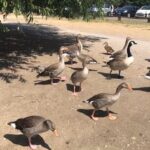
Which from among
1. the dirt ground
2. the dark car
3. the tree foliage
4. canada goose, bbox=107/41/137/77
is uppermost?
the tree foliage

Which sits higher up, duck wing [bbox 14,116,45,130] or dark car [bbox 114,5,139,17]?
duck wing [bbox 14,116,45,130]

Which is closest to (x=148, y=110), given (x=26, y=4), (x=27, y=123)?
(x=27, y=123)

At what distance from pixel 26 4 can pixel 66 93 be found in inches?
155

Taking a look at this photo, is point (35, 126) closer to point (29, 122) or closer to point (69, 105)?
point (29, 122)

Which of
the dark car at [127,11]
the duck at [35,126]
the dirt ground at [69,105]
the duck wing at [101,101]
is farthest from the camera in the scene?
the dark car at [127,11]

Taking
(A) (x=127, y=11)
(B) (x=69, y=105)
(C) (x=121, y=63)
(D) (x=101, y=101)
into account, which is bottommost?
(A) (x=127, y=11)

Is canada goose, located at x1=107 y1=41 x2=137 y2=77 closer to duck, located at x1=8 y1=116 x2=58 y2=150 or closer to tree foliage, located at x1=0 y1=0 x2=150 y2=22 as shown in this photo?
tree foliage, located at x1=0 y1=0 x2=150 y2=22

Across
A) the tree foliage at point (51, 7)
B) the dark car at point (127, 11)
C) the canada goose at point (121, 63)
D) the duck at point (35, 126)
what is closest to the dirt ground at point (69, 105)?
the canada goose at point (121, 63)

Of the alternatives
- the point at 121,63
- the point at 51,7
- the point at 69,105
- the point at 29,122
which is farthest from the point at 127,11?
the point at 29,122

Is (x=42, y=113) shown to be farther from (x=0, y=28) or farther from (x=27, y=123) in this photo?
(x=0, y=28)

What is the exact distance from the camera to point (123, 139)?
11.6 metres

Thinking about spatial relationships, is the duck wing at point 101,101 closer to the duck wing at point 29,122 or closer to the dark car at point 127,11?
the duck wing at point 29,122

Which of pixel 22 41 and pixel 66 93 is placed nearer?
pixel 66 93

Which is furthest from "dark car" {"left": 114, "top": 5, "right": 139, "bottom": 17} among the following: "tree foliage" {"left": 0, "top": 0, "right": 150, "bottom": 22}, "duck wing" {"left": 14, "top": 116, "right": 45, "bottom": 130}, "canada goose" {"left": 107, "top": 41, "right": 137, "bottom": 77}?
"duck wing" {"left": 14, "top": 116, "right": 45, "bottom": 130}
